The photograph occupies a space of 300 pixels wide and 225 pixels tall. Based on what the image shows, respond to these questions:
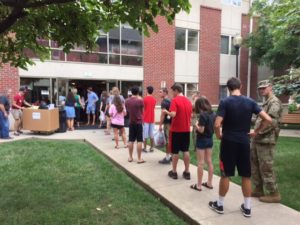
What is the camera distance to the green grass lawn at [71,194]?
4387mm

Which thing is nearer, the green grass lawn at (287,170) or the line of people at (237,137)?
the line of people at (237,137)

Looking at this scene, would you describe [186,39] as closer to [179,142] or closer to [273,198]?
[179,142]

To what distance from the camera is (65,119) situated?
487 inches

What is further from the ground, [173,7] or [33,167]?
[173,7]

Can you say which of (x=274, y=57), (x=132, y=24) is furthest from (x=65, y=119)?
(x=274, y=57)

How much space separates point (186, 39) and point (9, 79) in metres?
9.98

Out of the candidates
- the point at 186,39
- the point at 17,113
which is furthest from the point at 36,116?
the point at 186,39

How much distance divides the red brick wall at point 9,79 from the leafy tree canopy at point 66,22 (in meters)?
8.69

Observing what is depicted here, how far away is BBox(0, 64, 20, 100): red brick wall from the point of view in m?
12.9

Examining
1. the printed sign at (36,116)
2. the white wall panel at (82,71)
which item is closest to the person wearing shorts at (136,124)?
the printed sign at (36,116)

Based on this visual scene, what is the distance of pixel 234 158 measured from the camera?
13.6 feet

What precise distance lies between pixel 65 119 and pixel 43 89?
244 centimetres

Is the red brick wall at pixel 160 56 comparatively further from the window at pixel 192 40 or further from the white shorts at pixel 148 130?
the white shorts at pixel 148 130

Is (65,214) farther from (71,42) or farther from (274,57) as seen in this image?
(274,57)
